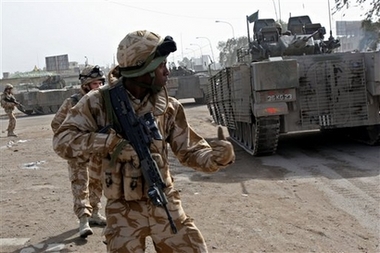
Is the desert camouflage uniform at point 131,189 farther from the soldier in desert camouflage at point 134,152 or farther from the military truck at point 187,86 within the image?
the military truck at point 187,86

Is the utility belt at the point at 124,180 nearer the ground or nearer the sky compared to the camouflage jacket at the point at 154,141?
nearer the ground

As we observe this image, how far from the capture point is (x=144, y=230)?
253 centimetres

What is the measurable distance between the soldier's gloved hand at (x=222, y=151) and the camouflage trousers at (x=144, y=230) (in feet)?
1.05

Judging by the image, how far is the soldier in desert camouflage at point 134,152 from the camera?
2.47 metres

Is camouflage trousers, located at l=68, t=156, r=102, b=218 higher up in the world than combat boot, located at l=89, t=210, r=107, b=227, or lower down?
→ higher up

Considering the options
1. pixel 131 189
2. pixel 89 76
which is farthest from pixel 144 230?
pixel 89 76

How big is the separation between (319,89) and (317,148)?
1.39 m

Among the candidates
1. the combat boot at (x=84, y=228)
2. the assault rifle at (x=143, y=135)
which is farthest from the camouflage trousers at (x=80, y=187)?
the assault rifle at (x=143, y=135)

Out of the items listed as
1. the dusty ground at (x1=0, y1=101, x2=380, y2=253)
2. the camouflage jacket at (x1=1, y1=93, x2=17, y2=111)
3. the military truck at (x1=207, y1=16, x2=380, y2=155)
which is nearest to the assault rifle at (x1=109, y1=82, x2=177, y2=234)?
the dusty ground at (x1=0, y1=101, x2=380, y2=253)

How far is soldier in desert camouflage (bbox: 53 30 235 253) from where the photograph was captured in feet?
8.11

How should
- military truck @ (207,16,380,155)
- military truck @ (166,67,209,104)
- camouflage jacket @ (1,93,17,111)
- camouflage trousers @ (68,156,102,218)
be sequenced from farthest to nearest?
1. military truck @ (166,67,209,104)
2. camouflage jacket @ (1,93,17,111)
3. military truck @ (207,16,380,155)
4. camouflage trousers @ (68,156,102,218)

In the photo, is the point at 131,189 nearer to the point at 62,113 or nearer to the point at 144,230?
the point at 144,230

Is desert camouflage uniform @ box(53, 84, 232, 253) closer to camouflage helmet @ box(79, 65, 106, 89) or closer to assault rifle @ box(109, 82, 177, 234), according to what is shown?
assault rifle @ box(109, 82, 177, 234)

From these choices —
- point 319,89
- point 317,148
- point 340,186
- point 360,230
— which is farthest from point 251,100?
point 360,230
